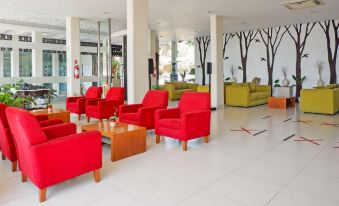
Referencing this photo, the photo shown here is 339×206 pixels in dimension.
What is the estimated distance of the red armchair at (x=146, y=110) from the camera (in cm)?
512

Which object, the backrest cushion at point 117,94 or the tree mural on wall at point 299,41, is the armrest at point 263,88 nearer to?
the tree mural on wall at point 299,41

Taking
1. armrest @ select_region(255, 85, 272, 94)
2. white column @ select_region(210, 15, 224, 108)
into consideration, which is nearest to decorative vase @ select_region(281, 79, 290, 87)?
armrest @ select_region(255, 85, 272, 94)

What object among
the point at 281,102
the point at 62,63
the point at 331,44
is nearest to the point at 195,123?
the point at 281,102

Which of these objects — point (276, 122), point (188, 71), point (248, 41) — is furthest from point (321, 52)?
point (188, 71)

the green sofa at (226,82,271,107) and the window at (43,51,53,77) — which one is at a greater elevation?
the window at (43,51,53,77)

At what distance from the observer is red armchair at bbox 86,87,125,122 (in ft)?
21.0

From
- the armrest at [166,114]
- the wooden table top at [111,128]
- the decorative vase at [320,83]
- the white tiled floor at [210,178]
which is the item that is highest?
the decorative vase at [320,83]

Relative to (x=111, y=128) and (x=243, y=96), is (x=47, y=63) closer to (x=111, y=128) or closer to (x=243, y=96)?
(x=243, y=96)

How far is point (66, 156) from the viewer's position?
2.73 m

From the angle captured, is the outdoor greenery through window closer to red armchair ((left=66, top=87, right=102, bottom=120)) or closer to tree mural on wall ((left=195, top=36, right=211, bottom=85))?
red armchair ((left=66, top=87, right=102, bottom=120))

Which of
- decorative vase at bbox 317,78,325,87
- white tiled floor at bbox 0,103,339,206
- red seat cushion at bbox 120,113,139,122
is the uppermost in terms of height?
decorative vase at bbox 317,78,325,87

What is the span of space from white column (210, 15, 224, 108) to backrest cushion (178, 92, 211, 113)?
4.50 metres

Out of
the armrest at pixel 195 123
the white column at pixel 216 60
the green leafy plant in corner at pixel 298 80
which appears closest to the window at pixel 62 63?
the white column at pixel 216 60

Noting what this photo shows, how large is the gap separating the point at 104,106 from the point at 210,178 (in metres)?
3.94
